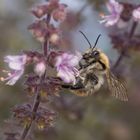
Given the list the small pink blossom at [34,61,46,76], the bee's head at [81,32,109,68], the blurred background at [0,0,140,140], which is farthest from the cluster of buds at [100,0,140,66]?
the small pink blossom at [34,61,46,76]

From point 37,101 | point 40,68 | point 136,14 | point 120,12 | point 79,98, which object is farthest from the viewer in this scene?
point 79,98

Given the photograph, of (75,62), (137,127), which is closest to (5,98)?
(137,127)

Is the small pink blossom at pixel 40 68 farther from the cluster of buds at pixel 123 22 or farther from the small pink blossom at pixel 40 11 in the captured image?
the cluster of buds at pixel 123 22

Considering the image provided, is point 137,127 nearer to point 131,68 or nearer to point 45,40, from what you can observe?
point 131,68

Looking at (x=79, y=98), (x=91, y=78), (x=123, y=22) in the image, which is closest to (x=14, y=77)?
(x=91, y=78)

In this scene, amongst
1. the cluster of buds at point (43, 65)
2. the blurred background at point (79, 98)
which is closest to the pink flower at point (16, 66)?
the cluster of buds at point (43, 65)

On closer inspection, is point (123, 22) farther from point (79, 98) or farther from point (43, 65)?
point (43, 65)

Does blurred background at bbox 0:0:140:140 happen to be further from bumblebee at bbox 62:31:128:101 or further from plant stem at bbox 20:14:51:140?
plant stem at bbox 20:14:51:140
